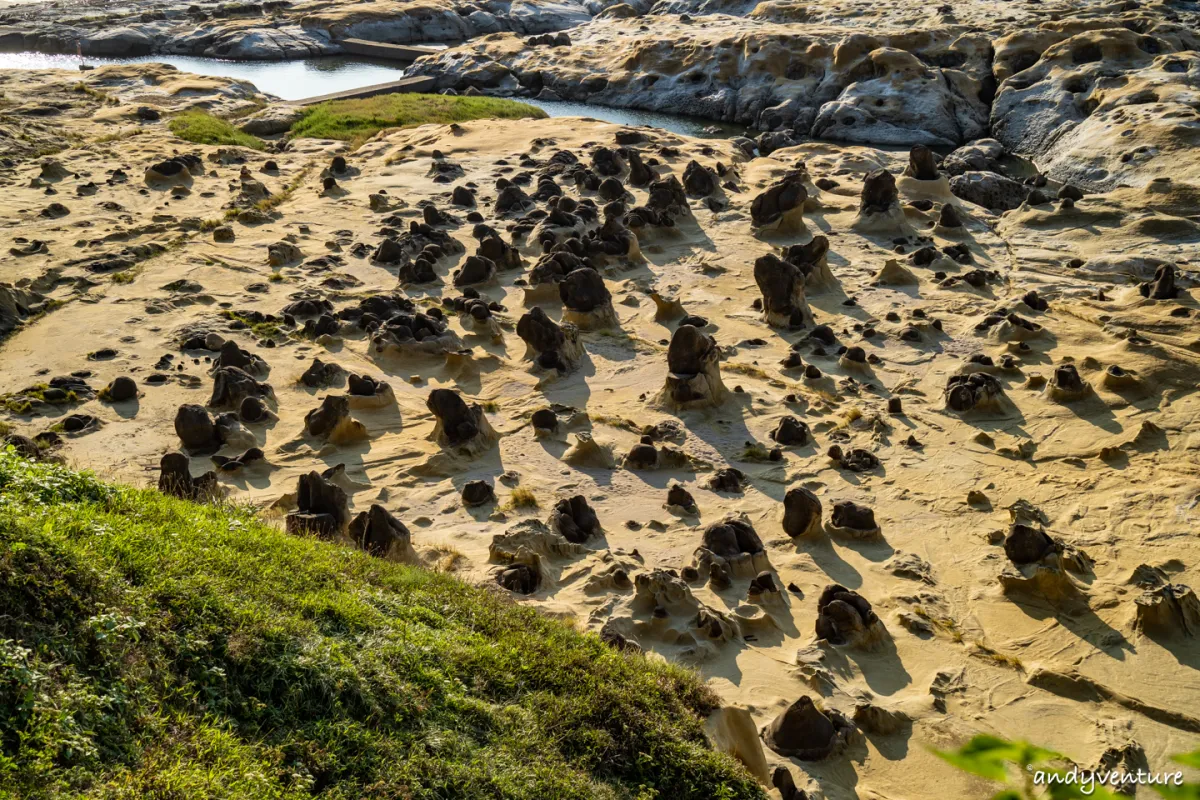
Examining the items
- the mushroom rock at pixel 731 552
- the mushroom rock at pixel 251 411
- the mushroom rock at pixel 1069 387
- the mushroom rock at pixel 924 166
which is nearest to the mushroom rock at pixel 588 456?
the mushroom rock at pixel 731 552

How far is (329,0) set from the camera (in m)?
53.3

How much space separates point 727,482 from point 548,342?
3897 mm

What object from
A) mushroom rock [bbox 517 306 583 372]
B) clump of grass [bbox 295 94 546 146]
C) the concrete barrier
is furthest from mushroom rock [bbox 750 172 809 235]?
the concrete barrier

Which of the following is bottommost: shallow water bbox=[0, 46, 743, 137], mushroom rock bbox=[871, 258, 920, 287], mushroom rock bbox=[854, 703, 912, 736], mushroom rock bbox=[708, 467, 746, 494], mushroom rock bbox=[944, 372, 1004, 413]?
shallow water bbox=[0, 46, 743, 137]

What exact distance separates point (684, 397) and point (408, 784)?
24.8ft

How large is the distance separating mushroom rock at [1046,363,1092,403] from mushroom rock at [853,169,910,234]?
6.29 m

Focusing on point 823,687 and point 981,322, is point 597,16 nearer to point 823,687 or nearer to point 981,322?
point 981,322

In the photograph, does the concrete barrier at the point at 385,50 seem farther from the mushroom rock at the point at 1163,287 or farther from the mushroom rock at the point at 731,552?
the mushroom rock at the point at 731,552

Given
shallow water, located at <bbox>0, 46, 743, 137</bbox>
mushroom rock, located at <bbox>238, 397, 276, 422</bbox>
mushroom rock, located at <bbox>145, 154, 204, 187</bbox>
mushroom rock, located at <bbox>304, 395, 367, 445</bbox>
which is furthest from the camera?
shallow water, located at <bbox>0, 46, 743, 137</bbox>

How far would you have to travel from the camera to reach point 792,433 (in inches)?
456

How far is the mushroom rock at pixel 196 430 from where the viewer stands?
1127 centimetres

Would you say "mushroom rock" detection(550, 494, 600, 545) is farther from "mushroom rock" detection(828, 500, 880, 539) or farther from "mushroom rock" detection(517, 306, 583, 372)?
"mushroom rock" detection(517, 306, 583, 372)

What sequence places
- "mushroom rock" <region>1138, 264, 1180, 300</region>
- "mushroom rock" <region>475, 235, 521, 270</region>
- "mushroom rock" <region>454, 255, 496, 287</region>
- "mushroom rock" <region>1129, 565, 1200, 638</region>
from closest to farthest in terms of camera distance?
"mushroom rock" <region>1129, 565, 1200, 638</region>
"mushroom rock" <region>1138, 264, 1180, 300</region>
"mushroom rock" <region>454, 255, 496, 287</region>
"mushroom rock" <region>475, 235, 521, 270</region>

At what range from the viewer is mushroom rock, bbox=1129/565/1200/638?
816cm
